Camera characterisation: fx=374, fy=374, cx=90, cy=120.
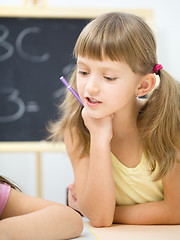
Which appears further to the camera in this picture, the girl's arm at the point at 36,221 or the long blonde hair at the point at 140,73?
the long blonde hair at the point at 140,73

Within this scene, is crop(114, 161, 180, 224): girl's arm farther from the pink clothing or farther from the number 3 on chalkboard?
the number 3 on chalkboard

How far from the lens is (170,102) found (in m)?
1.03

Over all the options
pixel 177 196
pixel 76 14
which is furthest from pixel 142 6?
pixel 177 196

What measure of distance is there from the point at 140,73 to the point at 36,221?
469mm

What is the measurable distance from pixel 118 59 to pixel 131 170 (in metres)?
0.34

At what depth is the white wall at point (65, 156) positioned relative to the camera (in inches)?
99.8

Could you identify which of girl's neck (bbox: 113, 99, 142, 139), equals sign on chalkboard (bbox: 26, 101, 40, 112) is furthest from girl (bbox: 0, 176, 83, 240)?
equals sign on chalkboard (bbox: 26, 101, 40, 112)

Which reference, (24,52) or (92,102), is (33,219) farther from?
(24,52)

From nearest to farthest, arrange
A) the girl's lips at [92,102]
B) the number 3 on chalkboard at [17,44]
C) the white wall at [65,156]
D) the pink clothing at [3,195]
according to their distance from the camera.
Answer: the pink clothing at [3,195], the girl's lips at [92,102], the number 3 on chalkboard at [17,44], the white wall at [65,156]

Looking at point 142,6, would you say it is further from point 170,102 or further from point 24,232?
point 24,232

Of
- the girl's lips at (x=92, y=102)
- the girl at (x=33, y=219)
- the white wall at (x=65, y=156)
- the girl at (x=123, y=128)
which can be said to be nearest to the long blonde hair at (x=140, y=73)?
the girl at (x=123, y=128)

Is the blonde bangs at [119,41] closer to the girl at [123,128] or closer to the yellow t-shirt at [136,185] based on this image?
the girl at [123,128]

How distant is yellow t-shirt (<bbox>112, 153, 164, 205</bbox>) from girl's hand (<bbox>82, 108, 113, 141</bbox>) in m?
0.13

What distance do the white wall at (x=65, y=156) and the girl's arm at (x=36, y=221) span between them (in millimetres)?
1724
